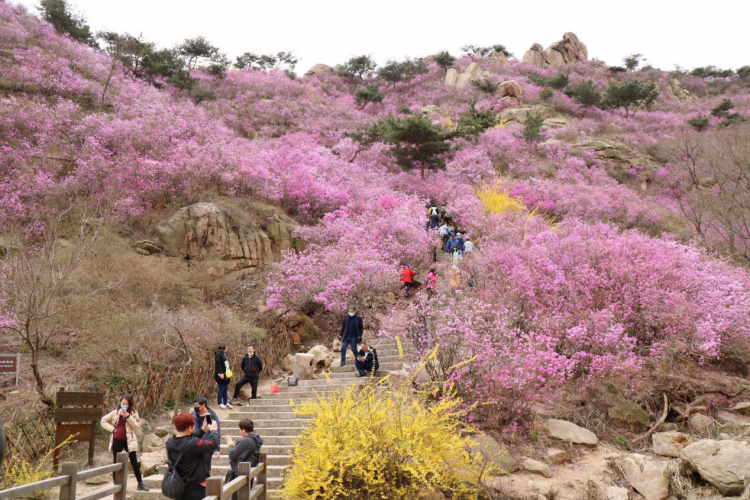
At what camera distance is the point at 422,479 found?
206 inches

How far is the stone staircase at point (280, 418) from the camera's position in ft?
22.8

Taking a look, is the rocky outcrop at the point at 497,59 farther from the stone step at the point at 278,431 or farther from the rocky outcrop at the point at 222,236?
the stone step at the point at 278,431

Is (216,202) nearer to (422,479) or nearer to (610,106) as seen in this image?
(422,479)

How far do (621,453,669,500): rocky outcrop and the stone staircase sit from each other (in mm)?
4695

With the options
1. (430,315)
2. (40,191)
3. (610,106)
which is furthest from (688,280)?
(610,106)

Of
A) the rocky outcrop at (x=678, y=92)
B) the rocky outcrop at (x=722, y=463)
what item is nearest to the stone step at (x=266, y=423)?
the rocky outcrop at (x=722, y=463)

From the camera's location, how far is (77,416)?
770cm

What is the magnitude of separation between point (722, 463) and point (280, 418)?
278 inches

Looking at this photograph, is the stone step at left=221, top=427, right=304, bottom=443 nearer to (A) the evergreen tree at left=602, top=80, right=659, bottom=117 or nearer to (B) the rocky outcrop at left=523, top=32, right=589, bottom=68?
(A) the evergreen tree at left=602, top=80, right=659, bottom=117

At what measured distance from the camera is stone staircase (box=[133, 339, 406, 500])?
6949mm

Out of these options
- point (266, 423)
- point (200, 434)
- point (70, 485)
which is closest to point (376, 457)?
point (200, 434)

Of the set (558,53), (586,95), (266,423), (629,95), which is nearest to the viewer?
(266,423)

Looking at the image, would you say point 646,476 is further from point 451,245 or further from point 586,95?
point 586,95

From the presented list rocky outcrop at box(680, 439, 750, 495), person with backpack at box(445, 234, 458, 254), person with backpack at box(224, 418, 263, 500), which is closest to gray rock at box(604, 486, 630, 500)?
rocky outcrop at box(680, 439, 750, 495)
